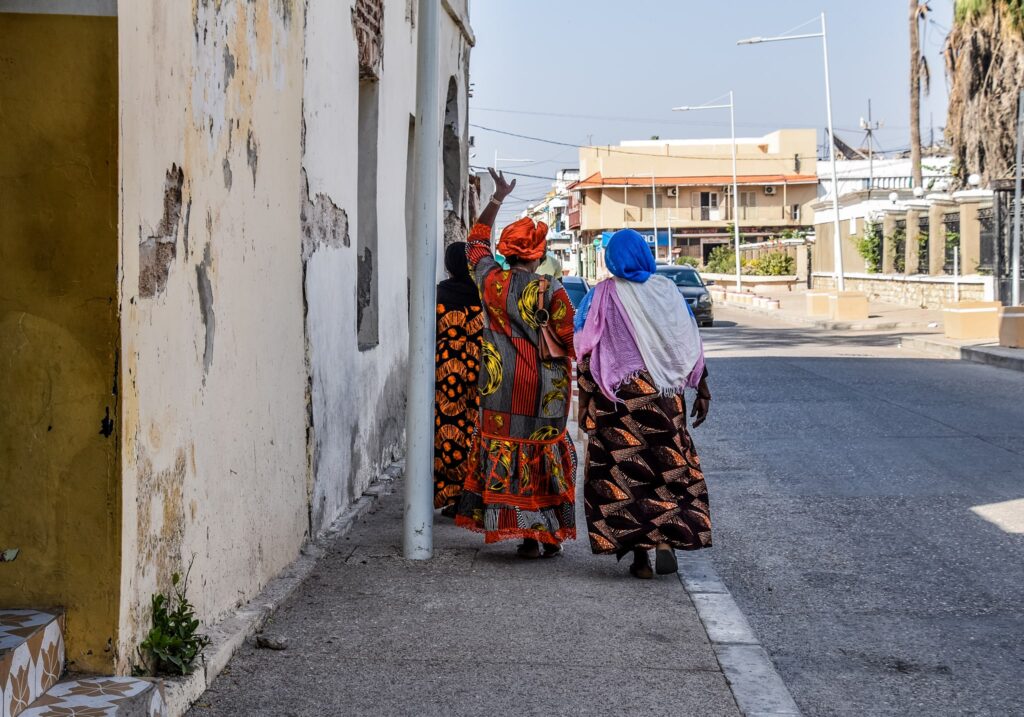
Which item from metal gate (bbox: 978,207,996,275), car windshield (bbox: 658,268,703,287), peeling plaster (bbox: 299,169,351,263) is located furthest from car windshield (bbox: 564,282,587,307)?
peeling plaster (bbox: 299,169,351,263)

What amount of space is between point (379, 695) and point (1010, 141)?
31513 millimetres

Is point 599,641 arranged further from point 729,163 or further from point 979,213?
point 729,163

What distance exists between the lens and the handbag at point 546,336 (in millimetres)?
6844

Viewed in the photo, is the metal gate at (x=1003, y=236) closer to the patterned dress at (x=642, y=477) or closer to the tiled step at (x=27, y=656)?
the patterned dress at (x=642, y=477)

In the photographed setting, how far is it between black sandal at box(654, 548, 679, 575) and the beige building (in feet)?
268

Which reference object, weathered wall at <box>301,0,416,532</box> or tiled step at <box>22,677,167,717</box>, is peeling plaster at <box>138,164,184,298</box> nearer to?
tiled step at <box>22,677,167,717</box>

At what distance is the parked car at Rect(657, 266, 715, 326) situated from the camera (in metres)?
32.7

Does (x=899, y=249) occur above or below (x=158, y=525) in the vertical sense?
above

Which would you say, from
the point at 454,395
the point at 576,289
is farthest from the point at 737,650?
the point at 576,289

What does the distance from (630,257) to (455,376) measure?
5.99ft

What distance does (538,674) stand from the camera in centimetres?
493

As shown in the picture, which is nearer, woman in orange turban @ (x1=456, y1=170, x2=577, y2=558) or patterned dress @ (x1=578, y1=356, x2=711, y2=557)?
patterned dress @ (x1=578, y1=356, x2=711, y2=557)

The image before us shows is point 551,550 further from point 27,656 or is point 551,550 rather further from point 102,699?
point 27,656

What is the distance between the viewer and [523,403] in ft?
22.6
